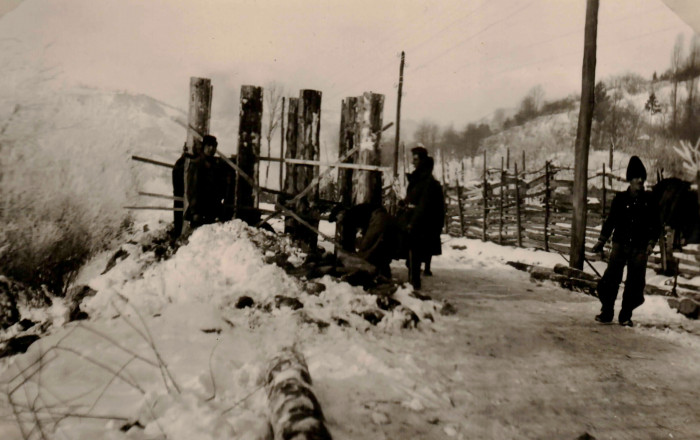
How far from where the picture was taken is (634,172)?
5.32 metres

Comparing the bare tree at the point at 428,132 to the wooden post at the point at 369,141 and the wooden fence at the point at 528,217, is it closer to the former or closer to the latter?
the wooden fence at the point at 528,217

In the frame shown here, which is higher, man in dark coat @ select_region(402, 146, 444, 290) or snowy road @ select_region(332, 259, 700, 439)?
man in dark coat @ select_region(402, 146, 444, 290)

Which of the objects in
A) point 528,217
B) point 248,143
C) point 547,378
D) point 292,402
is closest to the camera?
point 292,402

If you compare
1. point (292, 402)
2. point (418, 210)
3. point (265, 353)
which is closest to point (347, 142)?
point (418, 210)

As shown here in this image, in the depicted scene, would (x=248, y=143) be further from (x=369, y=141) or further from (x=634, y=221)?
(x=634, y=221)

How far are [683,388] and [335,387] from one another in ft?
8.42

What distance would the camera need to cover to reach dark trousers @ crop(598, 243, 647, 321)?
5430 mm

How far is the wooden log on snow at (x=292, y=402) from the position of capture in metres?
2.29

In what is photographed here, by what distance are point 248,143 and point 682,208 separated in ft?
19.1

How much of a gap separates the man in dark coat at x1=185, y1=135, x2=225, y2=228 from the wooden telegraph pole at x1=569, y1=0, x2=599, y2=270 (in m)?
6.22

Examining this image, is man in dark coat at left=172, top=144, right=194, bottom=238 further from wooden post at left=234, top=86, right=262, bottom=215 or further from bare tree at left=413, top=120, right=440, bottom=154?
bare tree at left=413, top=120, right=440, bottom=154

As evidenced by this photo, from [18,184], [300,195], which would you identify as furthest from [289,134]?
A: [18,184]

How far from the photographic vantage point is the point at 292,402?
2.53 meters

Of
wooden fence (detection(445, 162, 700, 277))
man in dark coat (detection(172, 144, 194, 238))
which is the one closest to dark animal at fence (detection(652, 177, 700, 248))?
man in dark coat (detection(172, 144, 194, 238))
